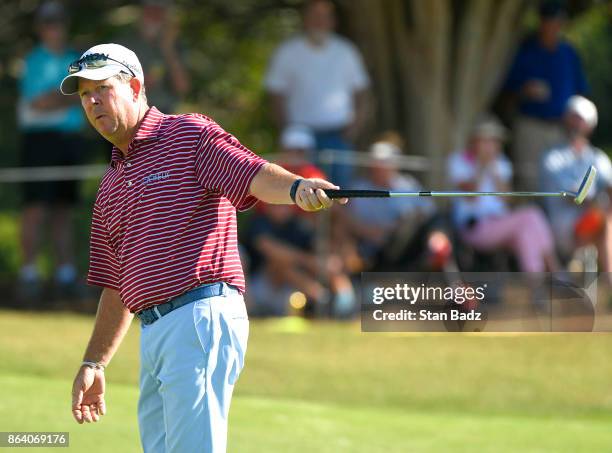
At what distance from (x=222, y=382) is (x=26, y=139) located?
7.29 metres

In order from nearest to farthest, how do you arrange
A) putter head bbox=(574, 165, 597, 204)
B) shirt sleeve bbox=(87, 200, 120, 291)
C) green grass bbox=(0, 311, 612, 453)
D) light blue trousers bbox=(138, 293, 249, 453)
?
1. light blue trousers bbox=(138, 293, 249, 453)
2. putter head bbox=(574, 165, 597, 204)
3. shirt sleeve bbox=(87, 200, 120, 291)
4. green grass bbox=(0, 311, 612, 453)

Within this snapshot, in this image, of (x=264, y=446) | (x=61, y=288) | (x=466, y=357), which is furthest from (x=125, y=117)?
(x=61, y=288)

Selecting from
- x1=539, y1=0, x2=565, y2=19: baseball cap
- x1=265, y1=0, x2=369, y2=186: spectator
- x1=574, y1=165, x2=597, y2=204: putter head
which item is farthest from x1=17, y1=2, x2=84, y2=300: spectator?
x1=574, y1=165, x2=597, y2=204: putter head

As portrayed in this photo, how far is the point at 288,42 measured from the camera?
1240cm

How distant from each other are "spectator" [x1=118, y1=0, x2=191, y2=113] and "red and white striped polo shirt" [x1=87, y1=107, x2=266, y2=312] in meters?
6.65

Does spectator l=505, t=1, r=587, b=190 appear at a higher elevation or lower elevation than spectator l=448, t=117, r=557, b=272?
higher

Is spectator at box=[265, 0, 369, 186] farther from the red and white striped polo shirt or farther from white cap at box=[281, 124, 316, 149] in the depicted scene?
the red and white striped polo shirt

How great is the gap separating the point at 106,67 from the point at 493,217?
7.28 m

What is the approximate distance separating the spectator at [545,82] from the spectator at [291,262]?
3.11 m

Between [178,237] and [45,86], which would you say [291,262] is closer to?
[45,86]

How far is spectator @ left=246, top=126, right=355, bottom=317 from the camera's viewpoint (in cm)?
1082

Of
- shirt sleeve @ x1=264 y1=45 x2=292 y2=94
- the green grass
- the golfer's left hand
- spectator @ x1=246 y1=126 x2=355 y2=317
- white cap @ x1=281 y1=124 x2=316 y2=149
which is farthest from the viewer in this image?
shirt sleeve @ x1=264 y1=45 x2=292 y2=94

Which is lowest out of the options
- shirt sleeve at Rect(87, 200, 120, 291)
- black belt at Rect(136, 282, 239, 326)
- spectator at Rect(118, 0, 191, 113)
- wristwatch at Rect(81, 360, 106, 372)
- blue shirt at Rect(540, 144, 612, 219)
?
wristwatch at Rect(81, 360, 106, 372)

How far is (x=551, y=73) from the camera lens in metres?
13.3
